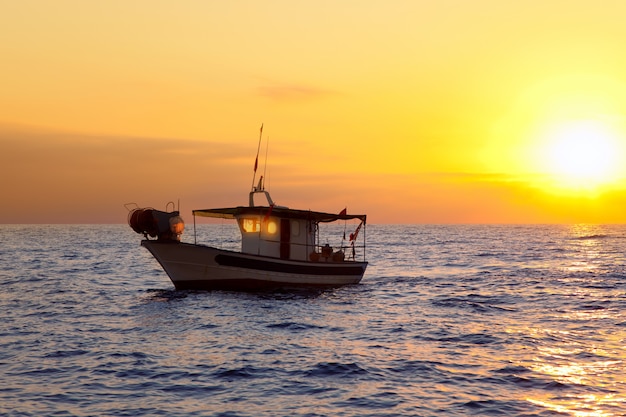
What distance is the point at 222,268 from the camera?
29766 millimetres

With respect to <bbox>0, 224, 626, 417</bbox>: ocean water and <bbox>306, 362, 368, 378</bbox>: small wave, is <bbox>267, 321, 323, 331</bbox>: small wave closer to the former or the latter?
<bbox>0, 224, 626, 417</bbox>: ocean water

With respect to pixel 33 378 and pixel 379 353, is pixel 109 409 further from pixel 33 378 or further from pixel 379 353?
pixel 379 353

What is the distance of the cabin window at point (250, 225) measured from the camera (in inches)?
1219

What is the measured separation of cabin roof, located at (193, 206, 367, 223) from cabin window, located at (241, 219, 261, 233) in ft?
1.41

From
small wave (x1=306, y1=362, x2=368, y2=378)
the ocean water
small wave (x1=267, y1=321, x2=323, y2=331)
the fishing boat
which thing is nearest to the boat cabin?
the fishing boat

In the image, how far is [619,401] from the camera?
13.2m

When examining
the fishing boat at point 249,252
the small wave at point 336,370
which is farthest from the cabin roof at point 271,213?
the small wave at point 336,370

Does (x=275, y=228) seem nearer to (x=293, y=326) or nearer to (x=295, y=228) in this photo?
(x=295, y=228)

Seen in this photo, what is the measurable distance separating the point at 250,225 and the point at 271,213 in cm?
138

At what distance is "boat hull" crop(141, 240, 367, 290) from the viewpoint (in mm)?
29703

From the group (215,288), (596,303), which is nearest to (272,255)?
(215,288)

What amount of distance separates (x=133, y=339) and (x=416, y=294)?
18.6 m

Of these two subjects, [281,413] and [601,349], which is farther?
[601,349]

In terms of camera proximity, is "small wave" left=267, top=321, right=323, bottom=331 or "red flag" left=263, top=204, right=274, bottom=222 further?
"red flag" left=263, top=204, right=274, bottom=222
